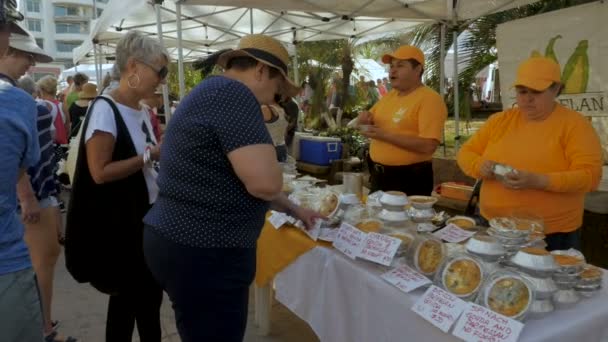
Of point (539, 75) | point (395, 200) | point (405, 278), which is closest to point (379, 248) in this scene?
point (405, 278)

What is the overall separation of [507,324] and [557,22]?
10.6ft

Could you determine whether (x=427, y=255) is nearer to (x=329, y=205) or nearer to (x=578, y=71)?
(x=329, y=205)

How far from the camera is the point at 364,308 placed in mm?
1514

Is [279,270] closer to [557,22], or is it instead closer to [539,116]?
[539,116]

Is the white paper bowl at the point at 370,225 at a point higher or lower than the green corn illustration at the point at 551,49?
lower

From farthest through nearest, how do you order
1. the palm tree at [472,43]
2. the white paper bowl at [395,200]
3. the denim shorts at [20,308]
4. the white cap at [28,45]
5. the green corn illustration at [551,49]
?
the palm tree at [472,43]
the green corn illustration at [551,49]
the white paper bowl at [395,200]
the white cap at [28,45]
the denim shorts at [20,308]

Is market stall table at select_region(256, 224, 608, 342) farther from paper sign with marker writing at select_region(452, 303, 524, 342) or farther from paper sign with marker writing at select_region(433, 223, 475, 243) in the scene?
paper sign with marker writing at select_region(433, 223, 475, 243)

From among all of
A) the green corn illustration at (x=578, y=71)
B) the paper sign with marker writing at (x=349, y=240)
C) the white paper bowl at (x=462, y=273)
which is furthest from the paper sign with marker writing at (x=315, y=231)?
the green corn illustration at (x=578, y=71)

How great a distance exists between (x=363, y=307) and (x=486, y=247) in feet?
1.46

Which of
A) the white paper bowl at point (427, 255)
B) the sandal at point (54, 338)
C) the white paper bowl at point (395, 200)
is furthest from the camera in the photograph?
the sandal at point (54, 338)

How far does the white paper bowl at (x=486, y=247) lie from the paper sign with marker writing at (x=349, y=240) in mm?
374

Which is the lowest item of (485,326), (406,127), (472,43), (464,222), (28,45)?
(485,326)

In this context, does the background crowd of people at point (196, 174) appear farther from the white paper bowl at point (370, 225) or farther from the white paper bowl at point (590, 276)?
the white paper bowl at point (590, 276)

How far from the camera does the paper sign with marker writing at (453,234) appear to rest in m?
1.65
